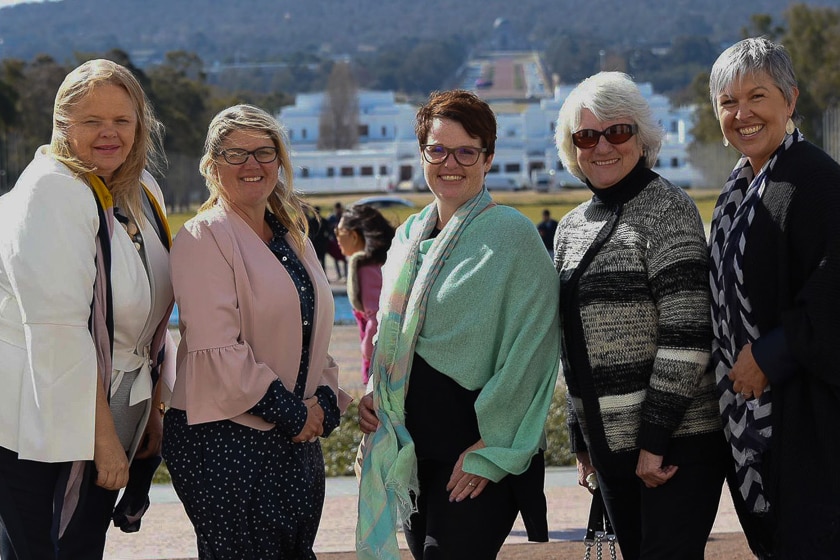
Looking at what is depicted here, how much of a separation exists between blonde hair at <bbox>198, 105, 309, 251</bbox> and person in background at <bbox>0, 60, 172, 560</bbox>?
0.21 m

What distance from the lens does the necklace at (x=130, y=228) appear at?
11.4 ft

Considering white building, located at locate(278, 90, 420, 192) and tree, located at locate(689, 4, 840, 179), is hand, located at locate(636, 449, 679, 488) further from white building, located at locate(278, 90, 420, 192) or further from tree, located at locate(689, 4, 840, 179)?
white building, located at locate(278, 90, 420, 192)

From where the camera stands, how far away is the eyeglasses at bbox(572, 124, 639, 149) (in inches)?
139

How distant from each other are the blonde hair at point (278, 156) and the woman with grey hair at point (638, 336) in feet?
2.75

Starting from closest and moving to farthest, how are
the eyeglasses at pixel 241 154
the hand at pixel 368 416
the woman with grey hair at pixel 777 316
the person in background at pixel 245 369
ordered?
the woman with grey hair at pixel 777 316
the person in background at pixel 245 369
the eyeglasses at pixel 241 154
the hand at pixel 368 416

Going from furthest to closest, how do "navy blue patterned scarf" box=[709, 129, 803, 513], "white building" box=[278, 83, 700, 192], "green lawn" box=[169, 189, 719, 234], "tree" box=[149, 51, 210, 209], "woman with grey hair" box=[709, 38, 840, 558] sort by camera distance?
"white building" box=[278, 83, 700, 192] < "tree" box=[149, 51, 210, 209] < "green lawn" box=[169, 189, 719, 234] < "navy blue patterned scarf" box=[709, 129, 803, 513] < "woman with grey hair" box=[709, 38, 840, 558]

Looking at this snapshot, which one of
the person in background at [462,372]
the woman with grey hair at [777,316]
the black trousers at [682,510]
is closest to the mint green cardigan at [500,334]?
the person in background at [462,372]

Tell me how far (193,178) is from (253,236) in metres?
53.7

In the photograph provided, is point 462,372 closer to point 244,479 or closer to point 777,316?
point 244,479

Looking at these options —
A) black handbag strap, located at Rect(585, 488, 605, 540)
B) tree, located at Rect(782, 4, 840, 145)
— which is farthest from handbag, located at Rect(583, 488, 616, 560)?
tree, located at Rect(782, 4, 840, 145)

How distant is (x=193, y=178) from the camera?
56.0 m

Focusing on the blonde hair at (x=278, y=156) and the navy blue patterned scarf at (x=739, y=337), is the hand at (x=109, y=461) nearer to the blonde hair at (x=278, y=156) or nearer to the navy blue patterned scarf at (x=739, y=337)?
the blonde hair at (x=278, y=156)

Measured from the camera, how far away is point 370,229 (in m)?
7.01

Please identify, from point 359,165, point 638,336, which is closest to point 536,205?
point 359,165
